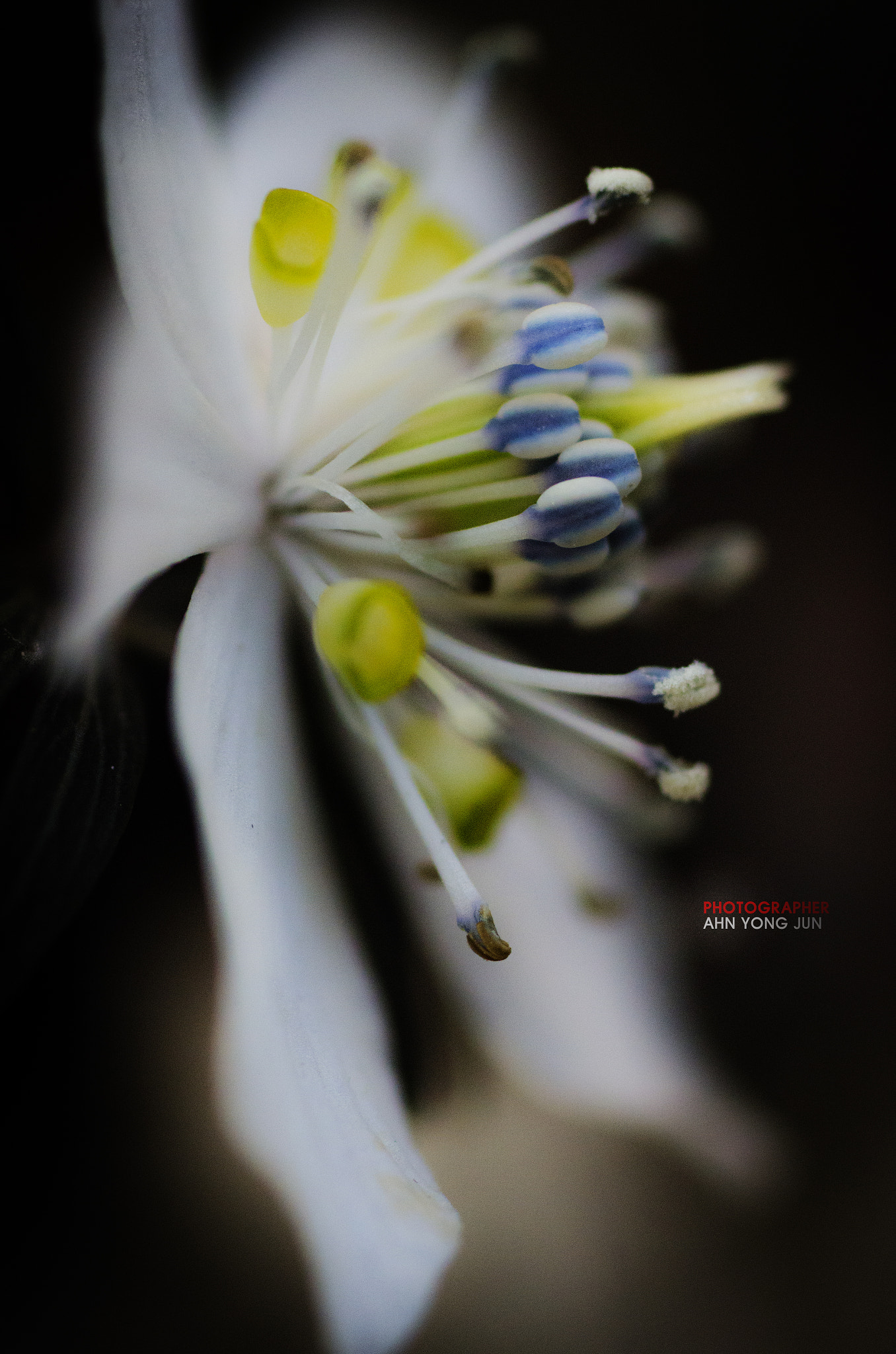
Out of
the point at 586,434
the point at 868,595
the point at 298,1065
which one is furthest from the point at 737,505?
the point at 298,1065

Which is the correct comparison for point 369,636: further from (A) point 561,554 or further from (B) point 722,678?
(B) point 722,678

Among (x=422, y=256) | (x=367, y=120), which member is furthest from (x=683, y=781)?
(x=367, y=120)

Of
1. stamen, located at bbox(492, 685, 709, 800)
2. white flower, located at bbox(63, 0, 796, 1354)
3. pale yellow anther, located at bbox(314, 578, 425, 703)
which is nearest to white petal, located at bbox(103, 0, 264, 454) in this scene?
white flower, located at bbox(63, 0, 796, 1354)

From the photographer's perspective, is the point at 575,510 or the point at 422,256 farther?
the point at 422,256

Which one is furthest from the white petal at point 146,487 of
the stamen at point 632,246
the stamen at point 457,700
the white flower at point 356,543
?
the stamen at point 632,246

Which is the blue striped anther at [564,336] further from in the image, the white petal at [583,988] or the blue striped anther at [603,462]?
the white petal at [583,988]
